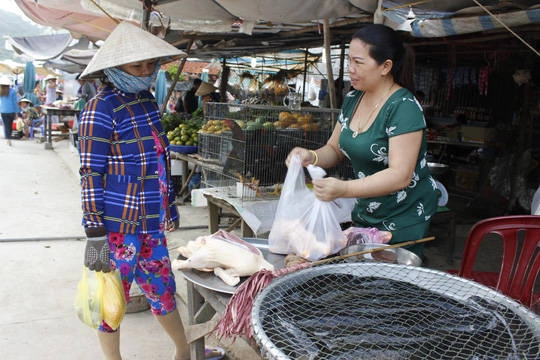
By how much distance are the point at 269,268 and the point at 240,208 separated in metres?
2.03

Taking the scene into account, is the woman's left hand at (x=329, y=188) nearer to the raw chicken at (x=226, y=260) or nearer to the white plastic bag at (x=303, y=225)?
the white plastic bag at (x=303, y=225)

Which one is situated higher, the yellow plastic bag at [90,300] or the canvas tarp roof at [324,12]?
the canvas tarp roof at [324,12]

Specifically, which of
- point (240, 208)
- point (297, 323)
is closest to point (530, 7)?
point (240, 208)

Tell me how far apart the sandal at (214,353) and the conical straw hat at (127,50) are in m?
1.83

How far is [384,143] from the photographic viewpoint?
6.00 ft

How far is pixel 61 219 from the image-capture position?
6281mm

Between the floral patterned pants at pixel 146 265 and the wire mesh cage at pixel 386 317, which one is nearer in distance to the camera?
the wire mesh cage at pixel 386 317

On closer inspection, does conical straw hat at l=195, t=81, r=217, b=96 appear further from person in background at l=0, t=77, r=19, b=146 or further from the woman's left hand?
the woman's left hand

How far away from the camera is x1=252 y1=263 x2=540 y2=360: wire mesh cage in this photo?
3.52 ft

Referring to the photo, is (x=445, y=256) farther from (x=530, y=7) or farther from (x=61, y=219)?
(x=61, y=219)

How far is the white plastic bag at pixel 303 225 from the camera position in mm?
1736

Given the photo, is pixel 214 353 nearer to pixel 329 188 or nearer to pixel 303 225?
pixel 303 225

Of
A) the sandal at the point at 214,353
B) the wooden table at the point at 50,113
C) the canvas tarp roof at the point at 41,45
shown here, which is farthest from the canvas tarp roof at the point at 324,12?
the wooden table at the point at 50,113

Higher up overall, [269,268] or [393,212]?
[393,212]
